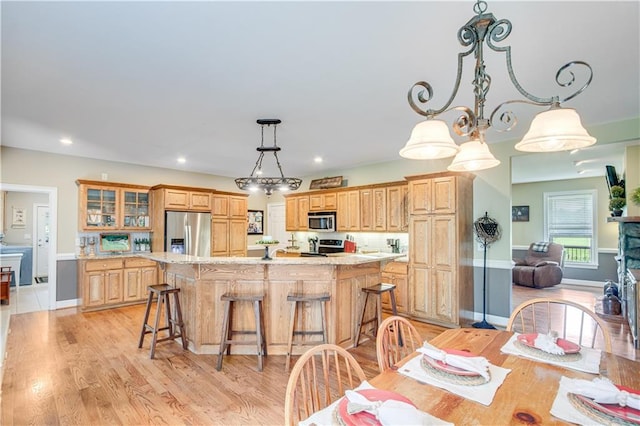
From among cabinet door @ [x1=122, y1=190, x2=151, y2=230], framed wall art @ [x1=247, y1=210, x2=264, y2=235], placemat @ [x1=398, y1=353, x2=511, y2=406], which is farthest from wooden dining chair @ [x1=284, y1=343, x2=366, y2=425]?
framed wall art @ [x1=247, y1=210, x2=264, y2=235]

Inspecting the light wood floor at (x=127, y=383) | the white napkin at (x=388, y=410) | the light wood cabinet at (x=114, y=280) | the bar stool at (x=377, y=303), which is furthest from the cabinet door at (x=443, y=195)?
the light wood cabinet at (x=114, y=280)

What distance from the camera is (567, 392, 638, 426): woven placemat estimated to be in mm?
1055

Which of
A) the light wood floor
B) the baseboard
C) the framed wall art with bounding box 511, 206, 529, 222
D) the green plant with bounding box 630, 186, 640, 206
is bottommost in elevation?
the light wood floor

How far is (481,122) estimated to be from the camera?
162cm

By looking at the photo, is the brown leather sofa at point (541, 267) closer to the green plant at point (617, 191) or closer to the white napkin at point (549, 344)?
the green plant at point (617, 191)

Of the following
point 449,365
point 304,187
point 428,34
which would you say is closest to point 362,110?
point 428,34

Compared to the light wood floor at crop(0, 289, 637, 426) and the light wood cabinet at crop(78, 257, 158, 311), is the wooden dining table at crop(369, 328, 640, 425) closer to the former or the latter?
the light wood floor at crop(0, 289, 637, 426)

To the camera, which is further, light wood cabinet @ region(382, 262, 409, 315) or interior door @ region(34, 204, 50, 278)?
interior door @ region(34, 204, 50, 278)

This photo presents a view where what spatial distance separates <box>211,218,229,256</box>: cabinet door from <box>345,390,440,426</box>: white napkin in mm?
5892

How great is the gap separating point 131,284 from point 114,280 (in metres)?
0.28

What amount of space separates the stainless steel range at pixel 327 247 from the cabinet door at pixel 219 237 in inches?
64.3

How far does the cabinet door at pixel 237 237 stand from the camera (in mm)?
6961

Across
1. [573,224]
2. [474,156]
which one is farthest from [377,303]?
[573,224]

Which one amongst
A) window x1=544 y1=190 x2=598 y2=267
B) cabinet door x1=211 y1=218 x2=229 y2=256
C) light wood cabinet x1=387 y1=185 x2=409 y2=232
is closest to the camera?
light wood cabinet x1=387 y1=185 x2=409 y2=232
